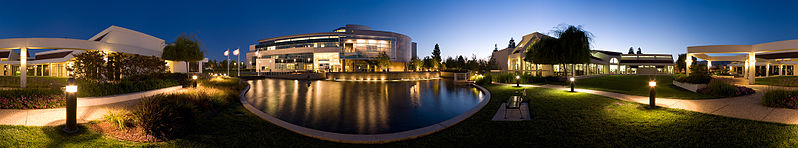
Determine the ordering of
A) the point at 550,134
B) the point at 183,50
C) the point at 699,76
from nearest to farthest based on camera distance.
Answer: the point at 550,134
the point at 699,76
the point at 183,50

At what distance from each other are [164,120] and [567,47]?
86.5 ft

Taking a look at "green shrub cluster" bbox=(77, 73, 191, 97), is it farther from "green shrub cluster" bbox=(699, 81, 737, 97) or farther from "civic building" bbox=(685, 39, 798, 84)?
"civic building" bbox=(685, 39, 798, 84)

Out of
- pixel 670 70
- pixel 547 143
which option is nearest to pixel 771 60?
pixel 670 70

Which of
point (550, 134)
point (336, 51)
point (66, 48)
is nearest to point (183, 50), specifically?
point (66, 48)

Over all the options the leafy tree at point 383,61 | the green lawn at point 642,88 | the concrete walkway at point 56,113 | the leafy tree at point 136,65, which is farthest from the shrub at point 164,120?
the leafy tree at point 383,61

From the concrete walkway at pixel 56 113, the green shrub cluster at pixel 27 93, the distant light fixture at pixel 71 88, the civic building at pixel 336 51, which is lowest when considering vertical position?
the concrete walkway at pixel 56 113

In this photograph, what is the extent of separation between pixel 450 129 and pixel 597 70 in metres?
42.5

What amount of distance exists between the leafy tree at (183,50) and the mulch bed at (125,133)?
66.9 ft

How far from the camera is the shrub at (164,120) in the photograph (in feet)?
17.8

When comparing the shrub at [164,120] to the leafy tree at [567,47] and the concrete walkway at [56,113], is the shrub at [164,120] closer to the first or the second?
the concrete walkway at [56,113]

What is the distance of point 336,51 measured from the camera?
2594 inches

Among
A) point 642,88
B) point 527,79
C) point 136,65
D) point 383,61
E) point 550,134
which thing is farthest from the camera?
point 383,61

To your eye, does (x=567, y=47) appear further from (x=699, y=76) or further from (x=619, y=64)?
(x=619, y=64)

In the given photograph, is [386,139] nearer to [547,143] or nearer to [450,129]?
[450,129]
